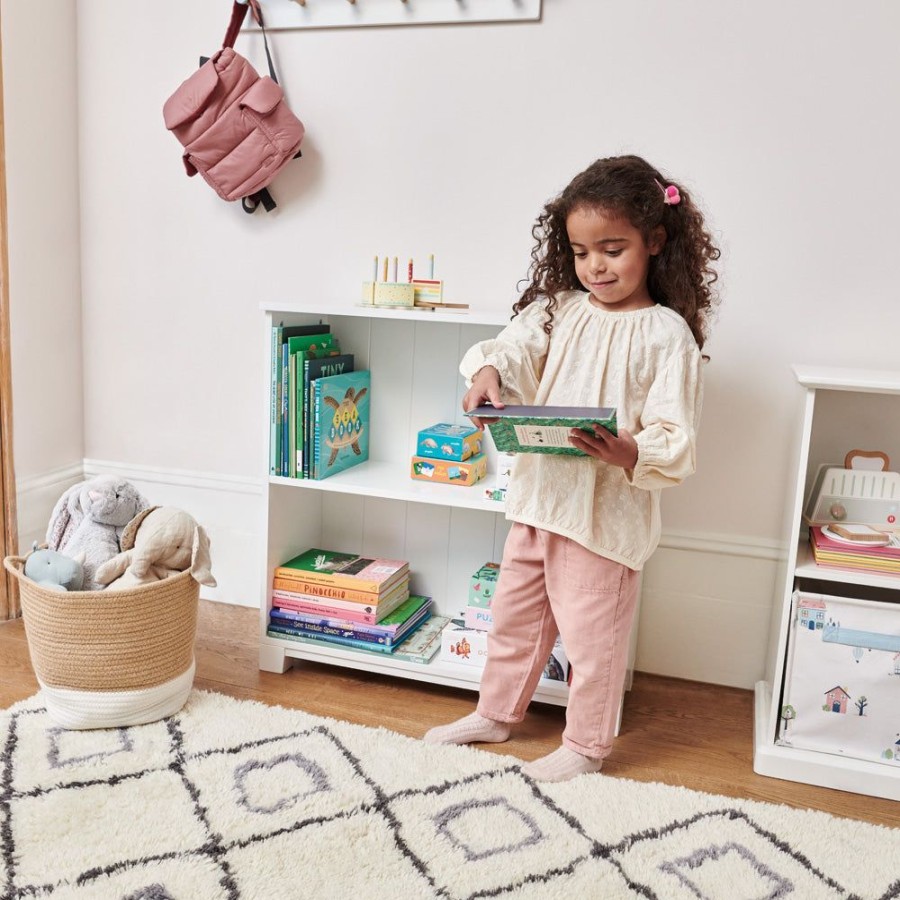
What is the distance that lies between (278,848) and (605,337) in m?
0.95

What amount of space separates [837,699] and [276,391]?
1.20m

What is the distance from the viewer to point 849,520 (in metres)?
1.65

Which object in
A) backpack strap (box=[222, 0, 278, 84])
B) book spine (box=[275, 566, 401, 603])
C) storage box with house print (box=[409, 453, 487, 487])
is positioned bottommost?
book spine (box=[275, 566, 401, 603])

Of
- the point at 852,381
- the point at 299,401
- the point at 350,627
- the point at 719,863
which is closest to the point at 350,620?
the point at 350,627

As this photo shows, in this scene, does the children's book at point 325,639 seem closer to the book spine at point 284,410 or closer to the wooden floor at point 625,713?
the wooden floor at point 625,713

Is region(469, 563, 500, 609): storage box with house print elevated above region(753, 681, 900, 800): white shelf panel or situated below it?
above

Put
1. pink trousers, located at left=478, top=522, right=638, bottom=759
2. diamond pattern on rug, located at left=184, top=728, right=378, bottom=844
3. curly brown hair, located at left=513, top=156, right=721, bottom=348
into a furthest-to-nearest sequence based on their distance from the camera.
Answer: pink trousers, located at left=478, top=522, right=638, bottom=759
curly brown hair, located at left=513, top=156, right=721, bottom=348
diamond pattern on rug, located at left=184, top=728, right=378, bottom=844

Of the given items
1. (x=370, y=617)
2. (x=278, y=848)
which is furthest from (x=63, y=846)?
(x=370, y=617)

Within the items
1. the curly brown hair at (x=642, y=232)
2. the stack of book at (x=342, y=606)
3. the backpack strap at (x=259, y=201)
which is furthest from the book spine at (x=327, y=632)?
the backpack strap at (x=259, y=201)

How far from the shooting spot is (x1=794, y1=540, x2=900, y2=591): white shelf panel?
152cm

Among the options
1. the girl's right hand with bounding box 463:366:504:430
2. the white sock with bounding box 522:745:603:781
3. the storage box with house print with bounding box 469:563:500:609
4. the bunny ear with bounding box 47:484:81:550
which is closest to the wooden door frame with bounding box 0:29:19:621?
the bunny ear with bounding box 47:484:81:550

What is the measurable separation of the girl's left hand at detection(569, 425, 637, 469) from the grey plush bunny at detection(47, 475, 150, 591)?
0.92m

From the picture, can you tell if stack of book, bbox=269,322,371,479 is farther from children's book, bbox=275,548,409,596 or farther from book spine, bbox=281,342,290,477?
children's book, bbox=275,548,409,596

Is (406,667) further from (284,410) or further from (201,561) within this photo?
(284,410)
